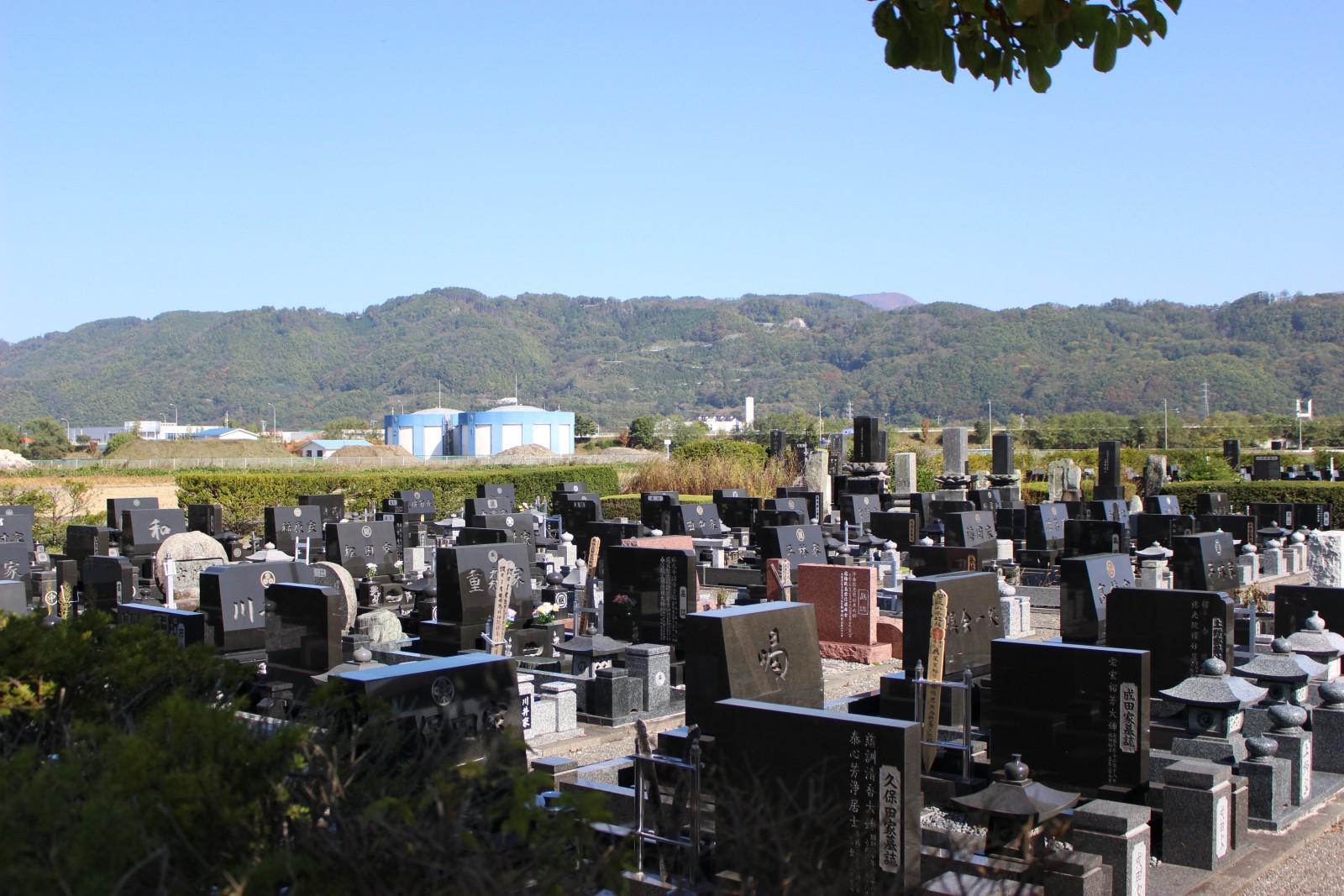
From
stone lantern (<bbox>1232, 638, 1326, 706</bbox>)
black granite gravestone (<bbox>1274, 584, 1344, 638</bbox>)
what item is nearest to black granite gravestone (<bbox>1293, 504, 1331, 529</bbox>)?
black granite gravestone (<bbox>1274, 584, 1344, 638</bbox>)

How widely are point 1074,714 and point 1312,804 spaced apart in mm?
2058

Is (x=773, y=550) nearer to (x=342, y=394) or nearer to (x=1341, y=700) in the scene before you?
(x=1341, y=700)

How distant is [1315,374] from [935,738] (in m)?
131

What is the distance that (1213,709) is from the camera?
7859 mm

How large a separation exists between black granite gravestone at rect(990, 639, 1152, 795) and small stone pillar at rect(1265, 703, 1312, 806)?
55.5 inches

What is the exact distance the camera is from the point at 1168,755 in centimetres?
805

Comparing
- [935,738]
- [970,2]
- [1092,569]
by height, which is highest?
[970,2]

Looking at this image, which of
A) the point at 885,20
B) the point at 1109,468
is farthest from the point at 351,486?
the point at 885,20

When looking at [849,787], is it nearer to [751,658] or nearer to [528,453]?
[751,658]

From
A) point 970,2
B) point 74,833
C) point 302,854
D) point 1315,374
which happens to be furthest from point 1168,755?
point 1315,374

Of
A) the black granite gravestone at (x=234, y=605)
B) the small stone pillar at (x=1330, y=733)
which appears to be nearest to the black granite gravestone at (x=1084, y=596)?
the small stone pillar at (x=1330, y=733)

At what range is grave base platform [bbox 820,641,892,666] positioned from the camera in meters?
13.8

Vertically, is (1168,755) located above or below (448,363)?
below

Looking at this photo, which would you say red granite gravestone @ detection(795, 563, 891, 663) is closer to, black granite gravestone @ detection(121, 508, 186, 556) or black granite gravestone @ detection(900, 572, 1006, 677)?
black granite gravestone @ detection(900, 572, 1006, 677)
